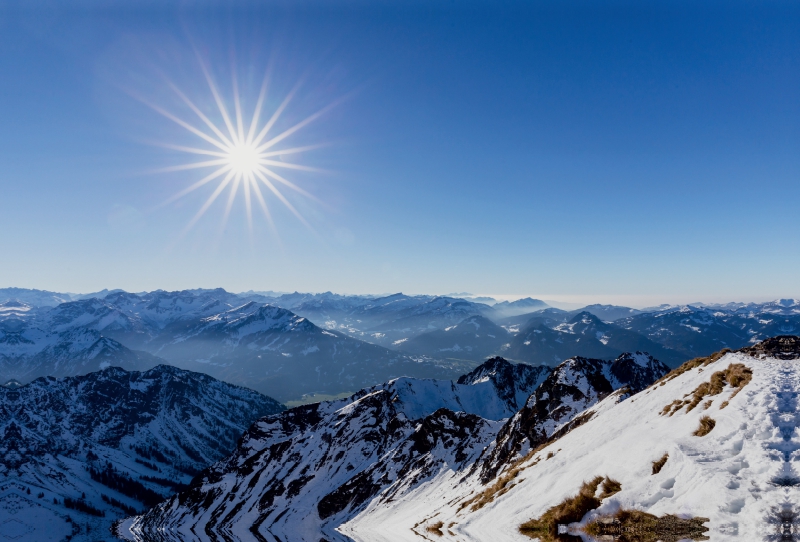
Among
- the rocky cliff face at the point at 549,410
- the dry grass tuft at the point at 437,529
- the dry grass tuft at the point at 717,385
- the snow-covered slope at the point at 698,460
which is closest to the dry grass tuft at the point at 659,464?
the snow-covered slope at the point at 698,460

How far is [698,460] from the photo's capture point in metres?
15.2

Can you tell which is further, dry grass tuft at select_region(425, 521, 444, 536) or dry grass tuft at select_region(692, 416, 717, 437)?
dry grass tuft at select_region(425, 521, 444, 536)

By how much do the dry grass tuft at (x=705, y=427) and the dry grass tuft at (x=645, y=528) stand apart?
264 inches

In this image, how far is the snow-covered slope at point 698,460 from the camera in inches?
493

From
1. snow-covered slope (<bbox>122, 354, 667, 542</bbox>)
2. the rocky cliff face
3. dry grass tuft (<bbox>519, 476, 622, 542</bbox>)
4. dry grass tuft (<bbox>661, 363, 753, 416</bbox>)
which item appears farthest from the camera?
snow-covered slope (<bbox>122, 354, 667, 542</bbox>)

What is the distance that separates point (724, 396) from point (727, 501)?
11.8 meters

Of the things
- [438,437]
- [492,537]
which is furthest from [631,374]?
[492,537]

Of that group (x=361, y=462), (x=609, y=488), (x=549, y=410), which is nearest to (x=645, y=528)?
(x=609, y=488)

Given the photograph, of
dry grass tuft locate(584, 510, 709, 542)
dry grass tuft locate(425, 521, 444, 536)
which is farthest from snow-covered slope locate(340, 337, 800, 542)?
dry grass tuft locate(425, 521, 444, 536)

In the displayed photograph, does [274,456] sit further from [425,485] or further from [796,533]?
[796,533]

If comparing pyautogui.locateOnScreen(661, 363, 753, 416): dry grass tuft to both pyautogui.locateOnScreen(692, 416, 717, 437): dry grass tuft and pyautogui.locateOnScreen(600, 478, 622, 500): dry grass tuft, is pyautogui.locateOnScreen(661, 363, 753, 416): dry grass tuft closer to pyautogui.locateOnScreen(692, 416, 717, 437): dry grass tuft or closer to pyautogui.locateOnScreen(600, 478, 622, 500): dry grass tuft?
pyautogui.locateOnScreen(692, 416, 717, 437): dry grass tuft

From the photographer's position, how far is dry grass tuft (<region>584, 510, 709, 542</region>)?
41.4 feet

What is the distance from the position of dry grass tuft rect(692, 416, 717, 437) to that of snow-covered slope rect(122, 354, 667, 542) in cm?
4893

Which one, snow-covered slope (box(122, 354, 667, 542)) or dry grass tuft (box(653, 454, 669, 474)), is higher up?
dry grass tuft (box(653, 454, 669, 474))
